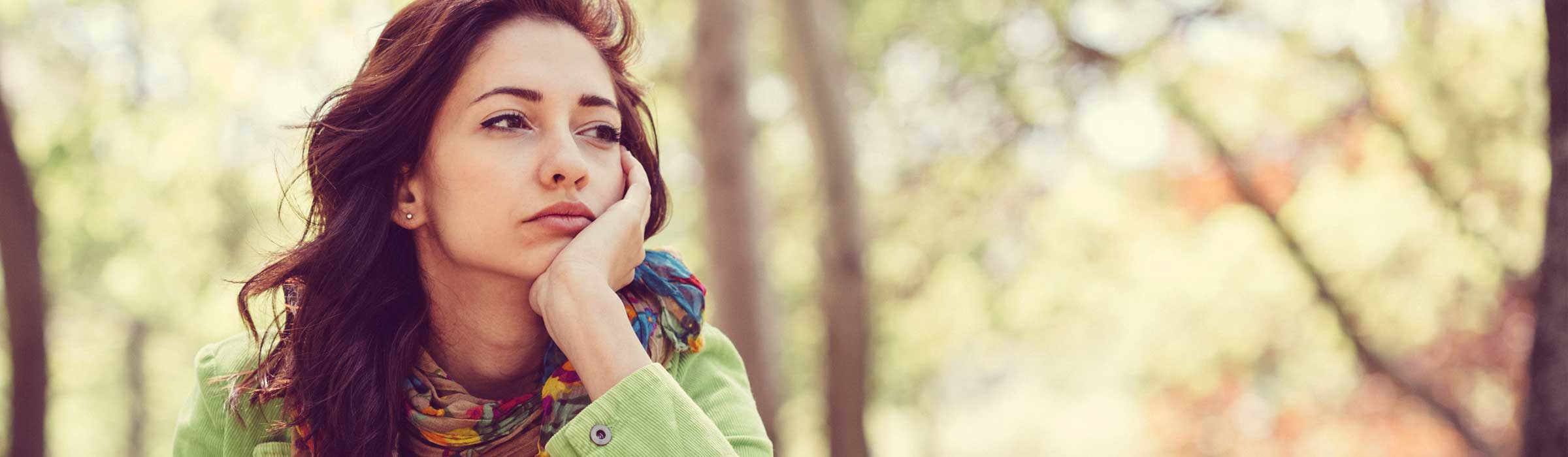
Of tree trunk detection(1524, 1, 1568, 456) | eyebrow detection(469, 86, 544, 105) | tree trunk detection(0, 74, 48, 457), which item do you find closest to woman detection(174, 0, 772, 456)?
eyebrow detection(469, 86, 544, 105)

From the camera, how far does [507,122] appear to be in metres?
2.22

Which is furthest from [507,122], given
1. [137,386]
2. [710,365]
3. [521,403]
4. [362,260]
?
[137,386]

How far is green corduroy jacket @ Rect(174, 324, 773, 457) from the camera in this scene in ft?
6.53

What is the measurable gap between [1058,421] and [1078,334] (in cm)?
620

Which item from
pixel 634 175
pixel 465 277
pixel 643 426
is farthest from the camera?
pixel 634 175

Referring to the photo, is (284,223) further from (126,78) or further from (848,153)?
(126,78)

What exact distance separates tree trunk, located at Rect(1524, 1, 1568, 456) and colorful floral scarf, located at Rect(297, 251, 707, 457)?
2.17m

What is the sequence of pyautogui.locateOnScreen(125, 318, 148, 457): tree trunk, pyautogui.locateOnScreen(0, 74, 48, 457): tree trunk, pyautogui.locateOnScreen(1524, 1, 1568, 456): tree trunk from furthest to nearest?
pyautogui.locateOnScreen(125, 318, 148, 457): tree trunk → pyautogui.locateOnScreen(0, 74, 48, 457): tree trunk → pyautogui.locateOnScreen(1524, 1, 1568, 456): tree trunk

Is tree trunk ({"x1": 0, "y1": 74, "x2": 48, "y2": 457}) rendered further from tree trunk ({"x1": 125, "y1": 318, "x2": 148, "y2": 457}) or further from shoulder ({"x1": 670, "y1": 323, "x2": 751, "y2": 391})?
tree trunk ({"x1": 125, "y1": 318, "x2": 148, "y2": 457})

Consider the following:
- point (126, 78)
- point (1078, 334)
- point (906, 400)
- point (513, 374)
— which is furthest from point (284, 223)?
point (906, 400)

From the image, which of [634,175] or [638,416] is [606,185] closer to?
[634,175]

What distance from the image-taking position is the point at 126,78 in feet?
32.3

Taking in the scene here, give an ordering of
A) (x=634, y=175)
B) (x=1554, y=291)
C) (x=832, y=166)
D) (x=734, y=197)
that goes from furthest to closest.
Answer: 1. (x=832, y=166)
2. (x=734, y=197)
3. (x=1554, y=291)
4. (x=634, y=175)

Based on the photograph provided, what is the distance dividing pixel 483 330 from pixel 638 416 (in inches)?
20.3
